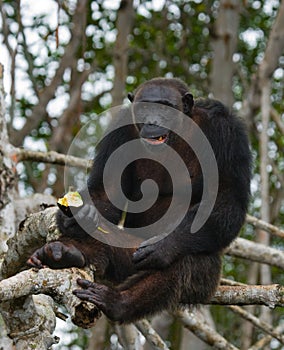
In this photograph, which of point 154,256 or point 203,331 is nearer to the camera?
point 154,256

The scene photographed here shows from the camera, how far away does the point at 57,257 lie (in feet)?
12.8

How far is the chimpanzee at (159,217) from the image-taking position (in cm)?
411

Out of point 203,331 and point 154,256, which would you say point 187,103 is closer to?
point 154,256

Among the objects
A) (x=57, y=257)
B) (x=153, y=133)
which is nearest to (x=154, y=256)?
(x=57, y=257)

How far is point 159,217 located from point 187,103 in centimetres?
86

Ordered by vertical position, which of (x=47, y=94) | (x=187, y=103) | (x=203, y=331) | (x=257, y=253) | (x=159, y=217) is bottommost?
(x=203, y=331)

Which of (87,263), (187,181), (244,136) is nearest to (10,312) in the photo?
(87,263)

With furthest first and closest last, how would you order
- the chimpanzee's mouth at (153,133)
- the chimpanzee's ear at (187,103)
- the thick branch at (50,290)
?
the chimpanzee's ear at (187,103), the chimpanzee's mouth at (153,133), the thick branch at (50,290)

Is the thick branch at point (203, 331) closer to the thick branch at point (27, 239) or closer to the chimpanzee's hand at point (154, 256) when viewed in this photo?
the chimpanzee's hand at point (154, 256)

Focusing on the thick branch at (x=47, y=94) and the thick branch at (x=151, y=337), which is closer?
A: the thick branch at (x=151, y=337)

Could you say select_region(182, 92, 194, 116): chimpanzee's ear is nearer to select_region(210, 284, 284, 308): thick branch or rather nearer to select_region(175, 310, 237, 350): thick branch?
select_region(210, 284, 284, 308): thick branch

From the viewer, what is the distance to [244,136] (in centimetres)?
493

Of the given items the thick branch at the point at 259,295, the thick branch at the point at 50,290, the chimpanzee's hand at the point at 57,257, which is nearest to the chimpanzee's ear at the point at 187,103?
the thick branch at the point at 259,295

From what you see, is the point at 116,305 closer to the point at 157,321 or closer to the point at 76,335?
the point at 157,321
